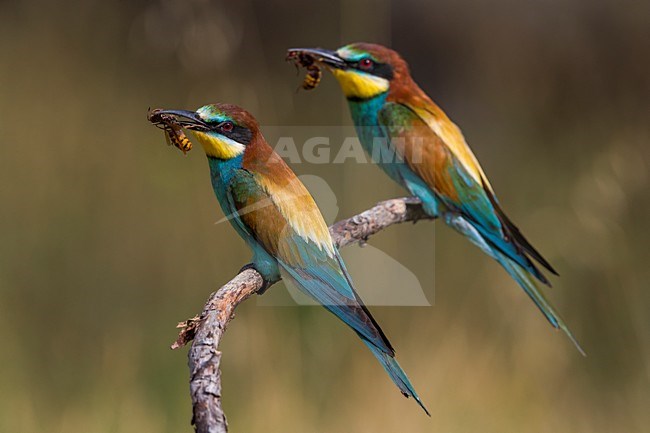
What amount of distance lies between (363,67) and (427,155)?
291mm

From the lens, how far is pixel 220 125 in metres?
1.15

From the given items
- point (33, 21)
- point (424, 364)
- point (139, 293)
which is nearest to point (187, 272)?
point (139, 293)

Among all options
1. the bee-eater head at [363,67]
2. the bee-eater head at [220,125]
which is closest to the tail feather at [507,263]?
the bee-eater head at [363,67]

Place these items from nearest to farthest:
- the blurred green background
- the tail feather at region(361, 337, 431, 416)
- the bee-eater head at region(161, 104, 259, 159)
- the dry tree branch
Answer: the dry tree branch
the tail feather at region(361, 337, 431, 416)
the bee-eater head at region(161, 104, 259, 159)
the blurred green background

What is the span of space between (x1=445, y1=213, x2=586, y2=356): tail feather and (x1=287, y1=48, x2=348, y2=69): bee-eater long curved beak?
432mm

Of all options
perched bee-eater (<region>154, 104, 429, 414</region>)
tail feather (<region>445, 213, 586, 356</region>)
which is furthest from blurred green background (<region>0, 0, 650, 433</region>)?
perched bee-eater (<region>154, 104, 429, 414</region>)

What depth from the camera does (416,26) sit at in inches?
146

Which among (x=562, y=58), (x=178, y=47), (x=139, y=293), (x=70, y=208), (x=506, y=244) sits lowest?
(x=562, y=58)

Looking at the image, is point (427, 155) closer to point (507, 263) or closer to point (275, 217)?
point (507, 263)

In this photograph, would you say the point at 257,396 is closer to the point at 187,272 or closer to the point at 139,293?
the point at 187,272

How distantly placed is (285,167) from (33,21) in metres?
2.06

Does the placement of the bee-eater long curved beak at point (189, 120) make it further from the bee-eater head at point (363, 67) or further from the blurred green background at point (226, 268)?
the blurred green background at point (226, 268)

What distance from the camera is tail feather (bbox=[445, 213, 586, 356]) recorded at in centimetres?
163

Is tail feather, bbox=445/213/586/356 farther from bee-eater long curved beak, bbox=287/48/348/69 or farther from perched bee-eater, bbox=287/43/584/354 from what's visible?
bee-eater long curved beak, bbox=287/48/348/69
